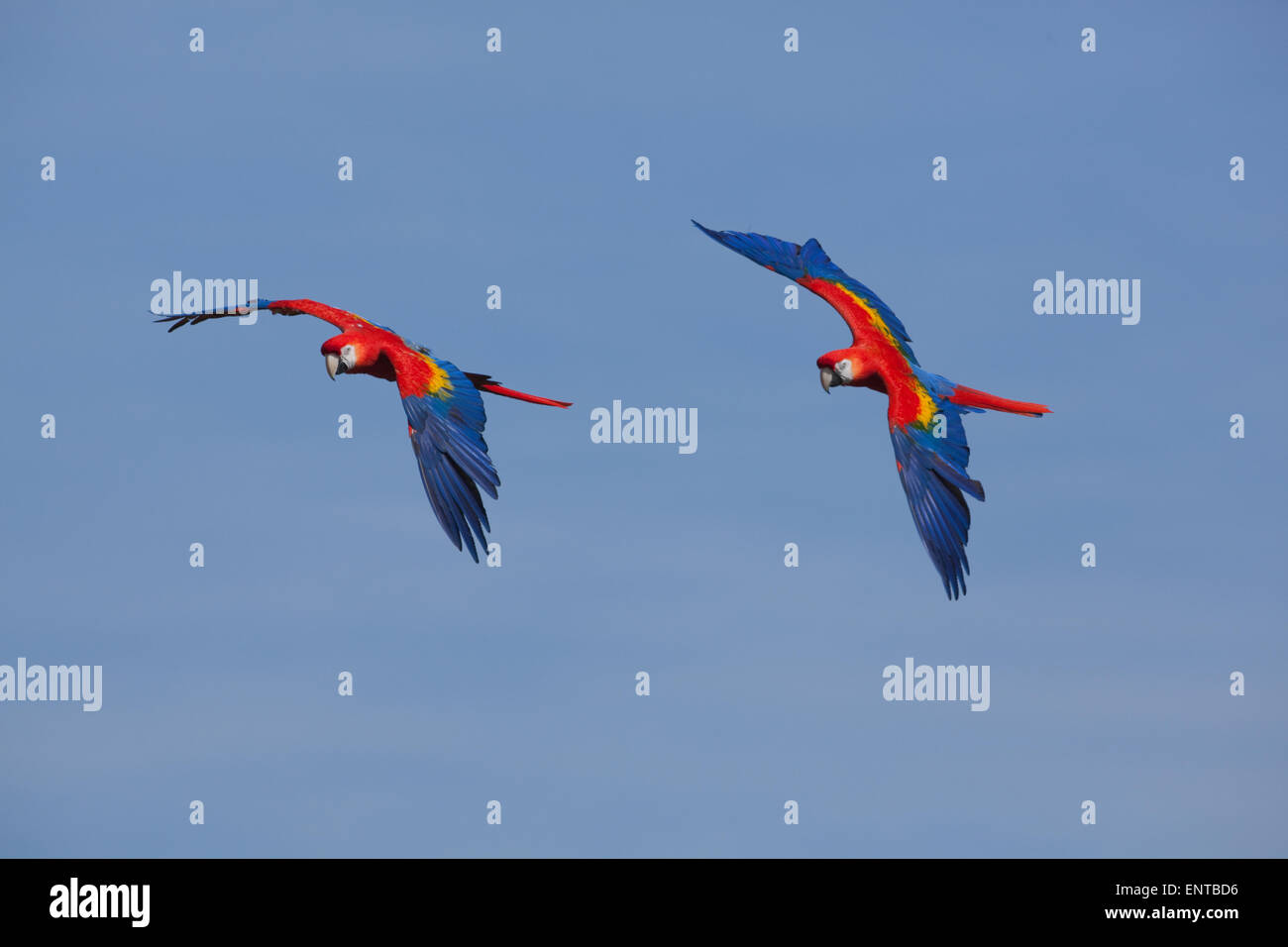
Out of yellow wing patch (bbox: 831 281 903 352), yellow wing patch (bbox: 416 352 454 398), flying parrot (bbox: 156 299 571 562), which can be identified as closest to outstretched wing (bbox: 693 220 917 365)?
yellow wing patch (bbox: 831 281 903 352)

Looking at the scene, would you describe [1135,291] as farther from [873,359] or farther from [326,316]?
[326,316]

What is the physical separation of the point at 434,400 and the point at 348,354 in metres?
1.70

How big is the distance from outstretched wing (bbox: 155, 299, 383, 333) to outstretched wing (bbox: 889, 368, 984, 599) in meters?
7.33

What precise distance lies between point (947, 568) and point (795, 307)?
16.7 feet

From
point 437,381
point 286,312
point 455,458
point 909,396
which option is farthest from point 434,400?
point 909,396

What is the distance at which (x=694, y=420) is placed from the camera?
27.3 m

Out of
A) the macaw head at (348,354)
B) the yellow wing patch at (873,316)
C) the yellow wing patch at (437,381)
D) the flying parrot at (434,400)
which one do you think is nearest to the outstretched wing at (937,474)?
the yellow wing patch at (873,316)

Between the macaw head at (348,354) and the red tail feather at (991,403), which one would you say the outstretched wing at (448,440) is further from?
the red tail feather at (991,403)

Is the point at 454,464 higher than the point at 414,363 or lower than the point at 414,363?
lower

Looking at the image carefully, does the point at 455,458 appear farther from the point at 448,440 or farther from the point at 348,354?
the point at 348,354

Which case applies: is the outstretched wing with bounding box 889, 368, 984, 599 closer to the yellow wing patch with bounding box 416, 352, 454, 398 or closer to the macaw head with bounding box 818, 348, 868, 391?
the macaw head with bounding box 818, 348, 868, 391

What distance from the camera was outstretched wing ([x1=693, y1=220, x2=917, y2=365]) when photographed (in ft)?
86.9

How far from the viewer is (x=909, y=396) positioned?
995 inches
